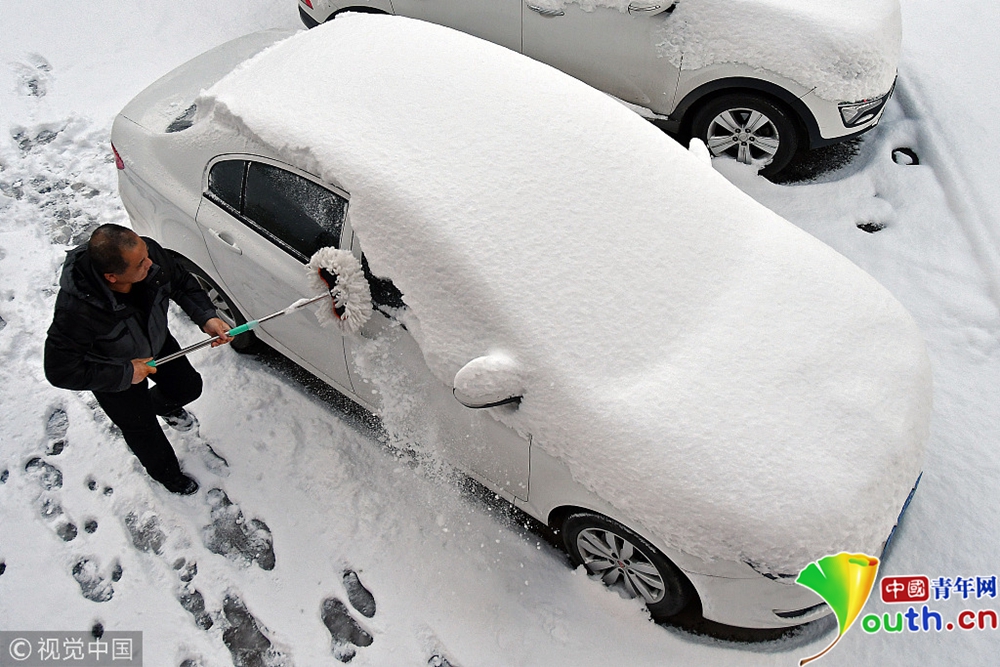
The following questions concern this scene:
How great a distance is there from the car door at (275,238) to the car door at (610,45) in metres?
2.12

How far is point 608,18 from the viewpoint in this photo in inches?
153

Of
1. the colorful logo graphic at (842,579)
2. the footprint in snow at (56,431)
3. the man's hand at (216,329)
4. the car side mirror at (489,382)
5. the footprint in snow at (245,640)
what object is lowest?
the footprint in snow at (245,640)

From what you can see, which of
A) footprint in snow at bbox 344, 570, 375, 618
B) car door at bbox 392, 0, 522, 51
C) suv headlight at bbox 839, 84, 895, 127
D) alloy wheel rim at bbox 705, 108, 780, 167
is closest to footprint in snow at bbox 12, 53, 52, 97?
car door at bbox 392, 0, 522, 51

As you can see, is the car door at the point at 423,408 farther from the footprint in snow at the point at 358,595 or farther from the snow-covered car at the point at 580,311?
the footprint in snow at the point at 358,595

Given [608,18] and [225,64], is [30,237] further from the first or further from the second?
[608,18]

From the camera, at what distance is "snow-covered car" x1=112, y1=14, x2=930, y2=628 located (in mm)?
2213

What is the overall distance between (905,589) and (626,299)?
1698 mm

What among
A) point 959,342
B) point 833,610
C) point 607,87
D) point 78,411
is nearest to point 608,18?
point 607,87

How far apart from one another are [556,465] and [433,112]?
1345 millimetres

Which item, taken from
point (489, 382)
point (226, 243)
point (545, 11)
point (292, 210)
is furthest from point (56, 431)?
point (545, 11)

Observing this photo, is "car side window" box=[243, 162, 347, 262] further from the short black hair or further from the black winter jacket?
the short black hair

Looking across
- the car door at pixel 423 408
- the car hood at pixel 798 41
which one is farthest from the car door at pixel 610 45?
the car door at pixel 423 408

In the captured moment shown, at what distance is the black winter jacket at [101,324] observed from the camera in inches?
90.5

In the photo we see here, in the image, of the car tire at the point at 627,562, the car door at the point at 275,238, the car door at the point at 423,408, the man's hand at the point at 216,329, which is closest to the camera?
the car tire at the point at 627,562
